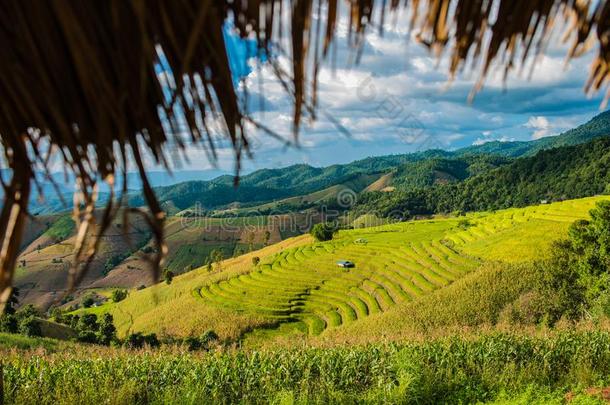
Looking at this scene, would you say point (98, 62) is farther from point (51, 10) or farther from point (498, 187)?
point (498, 187)

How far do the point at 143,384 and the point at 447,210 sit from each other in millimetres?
111233

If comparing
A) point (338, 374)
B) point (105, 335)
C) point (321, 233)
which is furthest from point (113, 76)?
point (321, 233)

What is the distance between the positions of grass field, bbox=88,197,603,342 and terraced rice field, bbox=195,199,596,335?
0.33 ft

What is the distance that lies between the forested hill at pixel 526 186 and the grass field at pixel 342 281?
46403 millimetres

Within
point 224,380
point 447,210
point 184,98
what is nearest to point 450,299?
point 224,380

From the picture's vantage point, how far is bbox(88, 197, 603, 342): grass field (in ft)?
127

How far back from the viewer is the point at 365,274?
4731 cm

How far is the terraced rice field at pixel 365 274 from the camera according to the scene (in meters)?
39.8

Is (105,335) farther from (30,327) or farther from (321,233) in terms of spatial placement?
(321,233)

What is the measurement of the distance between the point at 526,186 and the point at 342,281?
258 ft

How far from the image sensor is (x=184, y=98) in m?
1.18

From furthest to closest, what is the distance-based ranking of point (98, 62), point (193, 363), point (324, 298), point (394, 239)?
point (394, 239)
point (324, 298)
point (193, 363)
point (98, 62)

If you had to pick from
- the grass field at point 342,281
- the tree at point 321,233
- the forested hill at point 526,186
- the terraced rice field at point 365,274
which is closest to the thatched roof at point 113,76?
the grass field at point 342,281

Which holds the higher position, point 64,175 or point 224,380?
point 64,175
